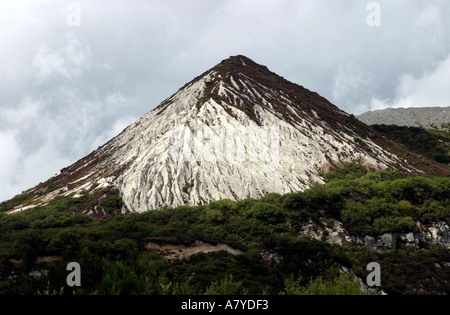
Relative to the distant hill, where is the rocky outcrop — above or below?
below

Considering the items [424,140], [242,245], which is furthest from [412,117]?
[242,245]

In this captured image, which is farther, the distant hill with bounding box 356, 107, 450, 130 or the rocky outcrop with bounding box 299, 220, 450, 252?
the distant hill with bounding box 356, 107, 450, 130

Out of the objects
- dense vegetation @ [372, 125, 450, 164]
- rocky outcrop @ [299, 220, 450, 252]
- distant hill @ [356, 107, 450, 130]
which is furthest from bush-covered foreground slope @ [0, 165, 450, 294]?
distant hill @ [356, 107, 450, 130]

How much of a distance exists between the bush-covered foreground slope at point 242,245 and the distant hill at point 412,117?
102771 millimetres

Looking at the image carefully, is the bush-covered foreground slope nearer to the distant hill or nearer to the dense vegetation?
the dense vegetation

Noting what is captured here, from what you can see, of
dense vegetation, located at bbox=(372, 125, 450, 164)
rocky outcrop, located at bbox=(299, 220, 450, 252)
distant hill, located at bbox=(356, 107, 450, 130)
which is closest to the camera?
rocky outcrop, located at bbox=(299, 220, 450, 252)

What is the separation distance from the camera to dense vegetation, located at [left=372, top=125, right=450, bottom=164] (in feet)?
→ 331

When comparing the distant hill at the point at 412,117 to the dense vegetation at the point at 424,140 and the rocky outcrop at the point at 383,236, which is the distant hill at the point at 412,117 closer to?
the dense vegetation at the point at 424,140

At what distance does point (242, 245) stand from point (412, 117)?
→ 14672cm

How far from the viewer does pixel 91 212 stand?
54750 mm

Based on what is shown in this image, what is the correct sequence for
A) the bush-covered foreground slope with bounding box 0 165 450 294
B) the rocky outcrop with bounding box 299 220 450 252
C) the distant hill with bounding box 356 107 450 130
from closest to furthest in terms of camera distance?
the bush-covered foreground slope with bounding box 0 165 450 294
the rocky outcrop with bounding box 299 220 450 252
the distant hill with bounding box 356 107 450 130

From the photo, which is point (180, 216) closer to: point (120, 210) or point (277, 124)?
point (120, 210)

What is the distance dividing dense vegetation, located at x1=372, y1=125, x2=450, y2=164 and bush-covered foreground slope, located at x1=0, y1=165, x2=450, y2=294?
155 feet
